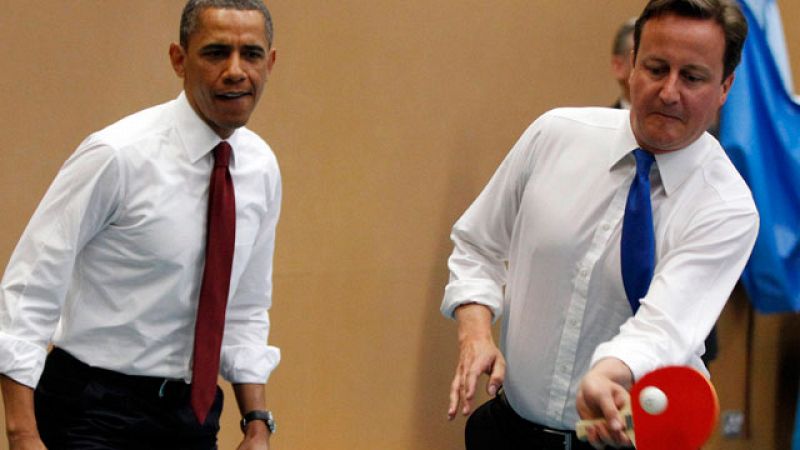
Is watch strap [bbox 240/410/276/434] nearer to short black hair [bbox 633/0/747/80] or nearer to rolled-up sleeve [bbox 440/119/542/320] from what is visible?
rolled-up sleeve [bbox 440/119/542/320]

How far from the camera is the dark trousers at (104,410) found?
8.59ft

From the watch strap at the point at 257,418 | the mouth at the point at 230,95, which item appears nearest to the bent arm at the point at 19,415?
the watch strap at the point at 257,418

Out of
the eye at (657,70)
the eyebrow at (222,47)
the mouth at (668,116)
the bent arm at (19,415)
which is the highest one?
the eye at (657,70)

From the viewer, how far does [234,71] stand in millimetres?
2783

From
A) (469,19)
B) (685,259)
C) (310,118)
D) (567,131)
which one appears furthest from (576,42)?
(685,259)

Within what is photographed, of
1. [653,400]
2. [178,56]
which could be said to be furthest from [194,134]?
[653,400]

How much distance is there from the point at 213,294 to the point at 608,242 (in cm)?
85

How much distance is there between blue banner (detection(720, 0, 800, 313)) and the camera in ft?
16.2

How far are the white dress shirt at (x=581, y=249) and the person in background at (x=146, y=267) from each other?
0.54 metres

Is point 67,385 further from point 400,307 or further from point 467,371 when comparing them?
point 400,307

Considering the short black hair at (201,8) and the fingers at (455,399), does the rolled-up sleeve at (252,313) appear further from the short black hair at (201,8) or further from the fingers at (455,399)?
the fingers at (455,399)

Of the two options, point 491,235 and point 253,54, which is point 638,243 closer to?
point 491,235

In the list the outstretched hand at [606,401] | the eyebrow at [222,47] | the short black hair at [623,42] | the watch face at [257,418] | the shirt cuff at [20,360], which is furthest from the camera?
the short black hair at [623,42]

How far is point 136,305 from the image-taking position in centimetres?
268
